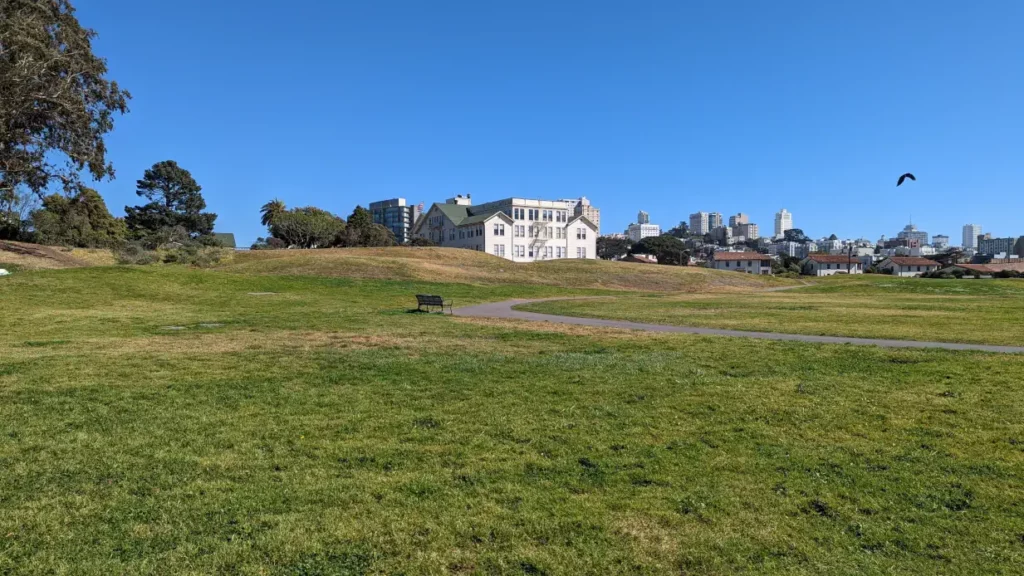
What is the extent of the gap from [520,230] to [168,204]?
175ft

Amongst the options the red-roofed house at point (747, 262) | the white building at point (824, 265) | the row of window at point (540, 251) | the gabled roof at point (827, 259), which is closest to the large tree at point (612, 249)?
the red-roofed house at point (747, 262)

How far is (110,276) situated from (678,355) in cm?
3170

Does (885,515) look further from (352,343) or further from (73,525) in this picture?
(352,343)

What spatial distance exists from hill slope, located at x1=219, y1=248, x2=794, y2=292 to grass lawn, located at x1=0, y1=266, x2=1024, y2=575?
37.2 m

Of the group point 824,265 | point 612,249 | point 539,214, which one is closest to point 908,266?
point 824,265

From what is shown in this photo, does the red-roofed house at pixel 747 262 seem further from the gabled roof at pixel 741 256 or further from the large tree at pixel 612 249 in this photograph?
the large tree at pixel 612 249

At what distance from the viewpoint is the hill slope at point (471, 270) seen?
50156 millimetres

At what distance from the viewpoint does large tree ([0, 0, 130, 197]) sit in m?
30.5

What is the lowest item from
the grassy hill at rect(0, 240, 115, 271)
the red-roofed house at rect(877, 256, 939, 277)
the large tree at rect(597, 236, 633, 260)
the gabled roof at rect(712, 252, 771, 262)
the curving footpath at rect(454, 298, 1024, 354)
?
the curving footpath at rect(454, 298, 1024, 354)

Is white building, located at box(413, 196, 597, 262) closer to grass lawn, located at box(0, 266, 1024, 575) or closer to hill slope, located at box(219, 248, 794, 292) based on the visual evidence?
hill slope, located at box(219, 248, 794, 292)

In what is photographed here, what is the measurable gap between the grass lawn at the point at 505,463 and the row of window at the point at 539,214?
254 ft

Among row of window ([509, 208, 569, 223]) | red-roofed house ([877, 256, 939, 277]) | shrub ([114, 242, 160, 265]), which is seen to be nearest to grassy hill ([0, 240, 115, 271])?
shrub ([114, 242, 160, 265])

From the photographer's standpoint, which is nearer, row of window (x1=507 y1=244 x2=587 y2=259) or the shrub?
the shrub

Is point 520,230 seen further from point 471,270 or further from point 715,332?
point 715,332
